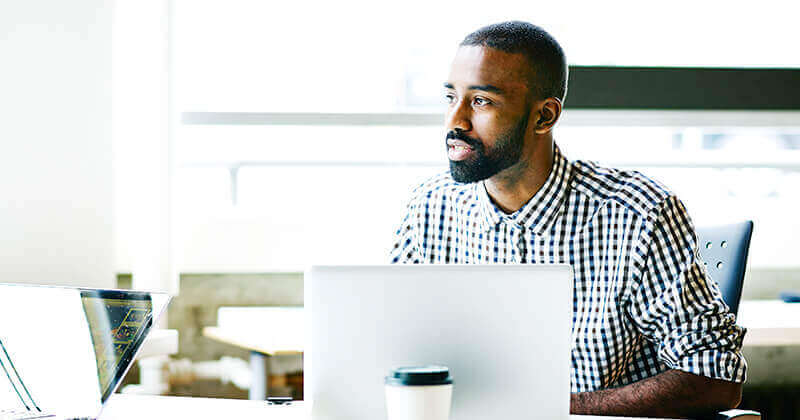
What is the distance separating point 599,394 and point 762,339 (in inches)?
37.7

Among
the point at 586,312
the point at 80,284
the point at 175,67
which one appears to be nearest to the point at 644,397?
the point at 586,312

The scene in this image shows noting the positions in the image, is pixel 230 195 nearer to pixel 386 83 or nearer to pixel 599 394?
pixel 386 83

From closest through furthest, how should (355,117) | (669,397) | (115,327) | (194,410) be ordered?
(115,327) < (194,410) < (669,397) < (355,117)

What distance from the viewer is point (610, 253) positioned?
1.56 m

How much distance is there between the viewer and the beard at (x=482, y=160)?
1.62 meters

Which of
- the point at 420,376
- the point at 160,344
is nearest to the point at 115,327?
the point at 420,376

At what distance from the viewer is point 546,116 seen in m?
1.69

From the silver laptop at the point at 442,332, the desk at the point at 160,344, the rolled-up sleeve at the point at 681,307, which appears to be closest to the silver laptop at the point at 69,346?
the silver laptop at the point at 442,332

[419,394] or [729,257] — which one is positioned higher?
[729,257]

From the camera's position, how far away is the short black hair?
1658 millimetres

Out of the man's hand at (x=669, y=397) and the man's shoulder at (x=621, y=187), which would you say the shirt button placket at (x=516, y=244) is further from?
the man's hand at (x=669, y=397)

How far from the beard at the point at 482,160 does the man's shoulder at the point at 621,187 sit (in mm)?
139

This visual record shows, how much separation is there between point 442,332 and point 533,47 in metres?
0.84

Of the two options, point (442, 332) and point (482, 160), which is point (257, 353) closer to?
point (482, 160)
